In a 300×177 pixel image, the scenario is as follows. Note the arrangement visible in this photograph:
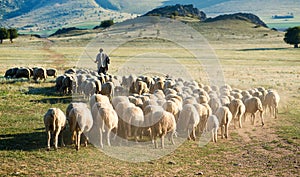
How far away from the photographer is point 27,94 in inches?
812

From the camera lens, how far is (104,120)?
39.3 feet

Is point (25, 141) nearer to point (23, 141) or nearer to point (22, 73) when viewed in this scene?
point (23, 141)

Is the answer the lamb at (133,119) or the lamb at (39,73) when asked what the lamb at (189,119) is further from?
the lamb at (39,73)

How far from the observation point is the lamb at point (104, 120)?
12.0 m

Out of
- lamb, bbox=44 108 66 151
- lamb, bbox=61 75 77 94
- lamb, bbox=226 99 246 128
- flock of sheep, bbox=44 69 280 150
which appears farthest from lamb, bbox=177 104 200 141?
lamb, bbox=61 75 77 94

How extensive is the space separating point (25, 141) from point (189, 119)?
5409 millimetres

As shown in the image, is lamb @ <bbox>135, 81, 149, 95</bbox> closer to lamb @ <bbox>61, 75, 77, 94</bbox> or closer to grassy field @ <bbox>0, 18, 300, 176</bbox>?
lamb @ <bbox>61, 75, 77, 94</bbox>

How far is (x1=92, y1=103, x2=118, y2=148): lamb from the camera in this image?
11977mm

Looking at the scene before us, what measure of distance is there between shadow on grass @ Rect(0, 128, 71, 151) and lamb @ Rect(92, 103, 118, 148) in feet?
3.55

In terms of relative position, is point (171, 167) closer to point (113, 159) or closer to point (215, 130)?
point (113, 159)

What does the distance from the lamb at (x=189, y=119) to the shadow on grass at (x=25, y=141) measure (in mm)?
3935

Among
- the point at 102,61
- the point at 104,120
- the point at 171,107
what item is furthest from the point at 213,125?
the point at 102,61

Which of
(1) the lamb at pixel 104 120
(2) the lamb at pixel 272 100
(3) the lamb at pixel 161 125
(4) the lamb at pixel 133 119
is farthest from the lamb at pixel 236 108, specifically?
(1) the lamb at pixel 104 120

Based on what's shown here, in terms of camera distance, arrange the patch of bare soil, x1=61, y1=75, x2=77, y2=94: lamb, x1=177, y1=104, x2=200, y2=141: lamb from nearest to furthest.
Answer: the patch of bare soil, x1=177, y1=104, x2=200, y2=141: lamb, x1=61, y1=75, x2=77, y2=94: lamb
